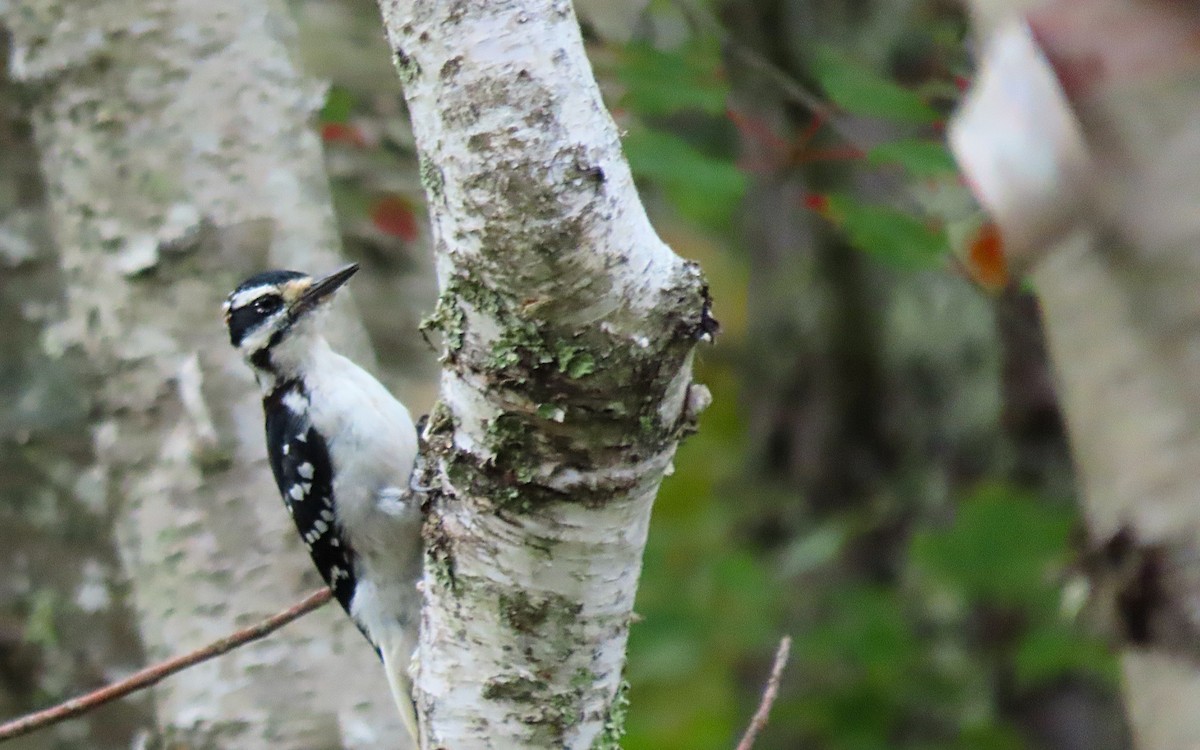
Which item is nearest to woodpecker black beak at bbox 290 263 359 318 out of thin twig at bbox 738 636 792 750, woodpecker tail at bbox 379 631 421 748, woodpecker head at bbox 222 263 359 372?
woodpecker head at bbox 222 263 359 372

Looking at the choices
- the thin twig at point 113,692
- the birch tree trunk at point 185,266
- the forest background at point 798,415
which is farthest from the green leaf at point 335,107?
the thin twig at point 113,692

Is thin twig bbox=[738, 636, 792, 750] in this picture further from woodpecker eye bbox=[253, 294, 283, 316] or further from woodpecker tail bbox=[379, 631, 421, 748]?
woodpecker eye bbox=[253, 294, 283, 316]

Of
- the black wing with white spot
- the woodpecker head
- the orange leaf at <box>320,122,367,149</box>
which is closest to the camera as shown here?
the woodpecker head

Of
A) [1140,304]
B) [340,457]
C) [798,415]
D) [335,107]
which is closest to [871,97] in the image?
[335,107]

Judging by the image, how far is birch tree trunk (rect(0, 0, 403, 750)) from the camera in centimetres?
319

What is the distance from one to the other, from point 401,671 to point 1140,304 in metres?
2.88

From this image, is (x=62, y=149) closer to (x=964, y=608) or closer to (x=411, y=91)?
(x=411, y=91)

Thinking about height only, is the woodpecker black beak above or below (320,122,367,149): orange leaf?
below

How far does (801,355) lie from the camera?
20.5 feet

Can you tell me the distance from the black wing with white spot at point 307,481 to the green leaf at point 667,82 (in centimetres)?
126

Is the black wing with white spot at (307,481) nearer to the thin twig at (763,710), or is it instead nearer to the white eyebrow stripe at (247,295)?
the white eyebrow stripe at (247,295)

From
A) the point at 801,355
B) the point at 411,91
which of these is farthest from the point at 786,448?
the point at 411,91

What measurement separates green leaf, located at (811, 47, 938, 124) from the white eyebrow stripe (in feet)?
4.90

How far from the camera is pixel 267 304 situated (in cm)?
333
